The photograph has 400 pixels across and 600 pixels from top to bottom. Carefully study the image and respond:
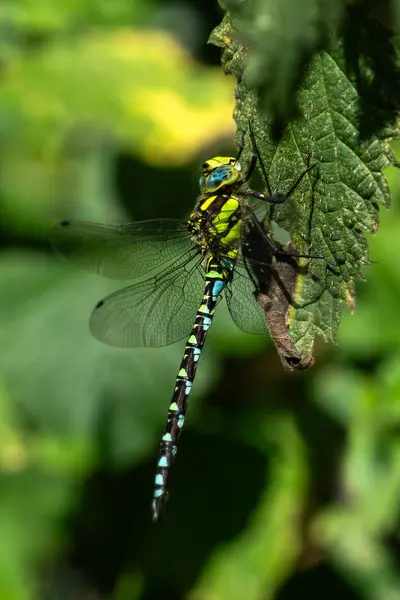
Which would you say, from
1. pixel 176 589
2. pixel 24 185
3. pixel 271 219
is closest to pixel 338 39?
pixel 271 219

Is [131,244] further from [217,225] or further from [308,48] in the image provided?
[308,48]

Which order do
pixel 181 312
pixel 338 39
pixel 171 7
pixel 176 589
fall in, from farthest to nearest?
pixel 171 7
pixel 176 589
pixel 181 312
pixel 338 39

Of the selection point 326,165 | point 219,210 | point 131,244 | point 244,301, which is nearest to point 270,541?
point 131,244

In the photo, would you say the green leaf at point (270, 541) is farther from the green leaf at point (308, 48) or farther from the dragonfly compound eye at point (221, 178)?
the green leaf at point (308, 48)

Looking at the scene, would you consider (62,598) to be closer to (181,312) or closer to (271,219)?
(181,312)

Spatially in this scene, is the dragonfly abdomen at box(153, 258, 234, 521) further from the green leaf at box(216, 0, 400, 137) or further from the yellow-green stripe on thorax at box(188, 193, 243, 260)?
the green leaf at box(216, 0, 400, 137)

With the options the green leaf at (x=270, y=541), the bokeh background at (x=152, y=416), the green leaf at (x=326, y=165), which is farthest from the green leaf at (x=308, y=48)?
the green leaf at (x=270, y=541)
